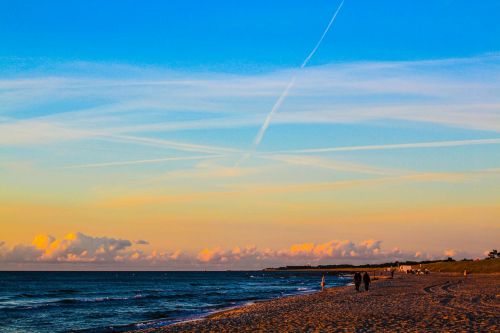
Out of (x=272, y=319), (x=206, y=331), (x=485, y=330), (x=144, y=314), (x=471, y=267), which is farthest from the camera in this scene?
(x=471, y=267)

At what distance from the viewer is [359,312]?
3061cm

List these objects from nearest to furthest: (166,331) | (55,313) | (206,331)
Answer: (206,331)
(166,331)
(55,313)

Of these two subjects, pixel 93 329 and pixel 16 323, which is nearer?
pixel 93 329

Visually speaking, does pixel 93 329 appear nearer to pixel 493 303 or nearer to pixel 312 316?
pixel 312 316

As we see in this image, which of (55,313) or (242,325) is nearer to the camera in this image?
(242,325)

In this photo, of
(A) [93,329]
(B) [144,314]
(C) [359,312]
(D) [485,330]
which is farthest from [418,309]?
(B) [144,314]

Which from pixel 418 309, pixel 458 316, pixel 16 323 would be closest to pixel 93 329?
pixel 16 323

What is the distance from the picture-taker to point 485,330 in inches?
809

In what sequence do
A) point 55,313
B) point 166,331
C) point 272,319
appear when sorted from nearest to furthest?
point 166,331 → point 272,319 → point 55,313

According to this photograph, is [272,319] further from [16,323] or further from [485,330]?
[16,323]

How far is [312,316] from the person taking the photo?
2967 centimetres

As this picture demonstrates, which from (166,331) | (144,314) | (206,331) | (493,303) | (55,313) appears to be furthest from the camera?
(55,313)

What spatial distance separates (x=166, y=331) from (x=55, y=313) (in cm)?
2724

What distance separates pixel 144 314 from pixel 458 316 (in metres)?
28.1
